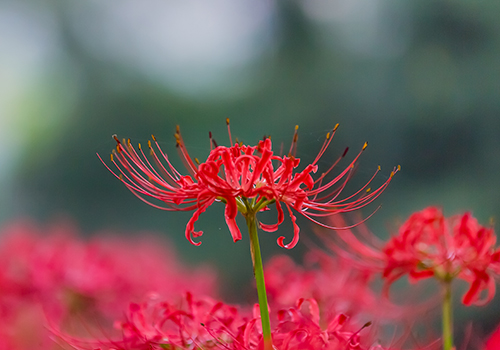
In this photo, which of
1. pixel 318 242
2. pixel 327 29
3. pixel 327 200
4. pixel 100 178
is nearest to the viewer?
pixel 327 200

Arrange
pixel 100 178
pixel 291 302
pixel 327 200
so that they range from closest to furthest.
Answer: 1. pixel 327 200
2. pixel 291 302
3. pixel 100 178

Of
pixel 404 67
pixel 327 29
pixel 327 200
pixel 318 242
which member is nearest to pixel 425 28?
pixel 404 67

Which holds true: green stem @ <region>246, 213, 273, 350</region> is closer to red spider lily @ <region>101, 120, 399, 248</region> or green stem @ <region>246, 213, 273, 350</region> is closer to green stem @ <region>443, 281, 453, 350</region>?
red spider lily @ <region>101, 120, 399, 248</region>

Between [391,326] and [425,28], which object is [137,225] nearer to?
[391,326]

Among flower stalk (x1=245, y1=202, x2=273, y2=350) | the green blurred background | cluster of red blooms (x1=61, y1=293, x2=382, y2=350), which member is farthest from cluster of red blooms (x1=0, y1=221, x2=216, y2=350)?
the green blurred background

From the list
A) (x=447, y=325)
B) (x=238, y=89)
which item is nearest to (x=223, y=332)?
(x=447, y=325)
